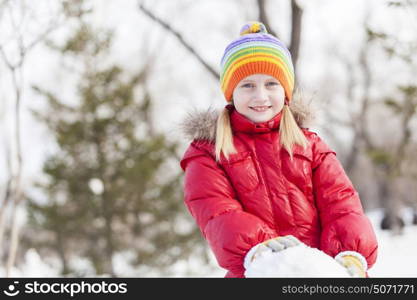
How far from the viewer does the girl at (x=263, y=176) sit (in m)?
1.89

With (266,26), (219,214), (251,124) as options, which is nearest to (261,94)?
(251,124)

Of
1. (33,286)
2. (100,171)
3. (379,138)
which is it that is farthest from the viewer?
(379,138)

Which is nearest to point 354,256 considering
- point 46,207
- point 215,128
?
point 215,128

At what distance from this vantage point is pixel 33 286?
8.04 ft

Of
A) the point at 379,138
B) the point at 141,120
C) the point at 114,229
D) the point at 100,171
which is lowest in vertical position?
the point at 114,229

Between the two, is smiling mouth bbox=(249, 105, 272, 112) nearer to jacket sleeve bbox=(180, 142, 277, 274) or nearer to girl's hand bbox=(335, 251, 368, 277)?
jacket sleeve bbox=(180, 142, 277, 274)

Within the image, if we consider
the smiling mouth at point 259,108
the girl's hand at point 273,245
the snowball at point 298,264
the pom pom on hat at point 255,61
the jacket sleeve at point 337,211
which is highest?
the pom pom on hat at point 255,61

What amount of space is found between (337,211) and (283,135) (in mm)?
431

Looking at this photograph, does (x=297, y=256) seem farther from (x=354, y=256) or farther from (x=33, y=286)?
(x=33, y=286)

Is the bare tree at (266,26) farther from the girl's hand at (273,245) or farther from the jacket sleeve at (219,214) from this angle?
the girl's hand at (273,245)

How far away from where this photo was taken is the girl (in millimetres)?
1893

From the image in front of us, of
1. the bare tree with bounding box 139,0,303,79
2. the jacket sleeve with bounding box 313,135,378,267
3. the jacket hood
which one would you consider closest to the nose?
the jacket hood

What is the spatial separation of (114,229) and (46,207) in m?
1.62

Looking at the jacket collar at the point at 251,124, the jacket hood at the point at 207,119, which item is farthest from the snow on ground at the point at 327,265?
the jacket hood at the point at 207,119
